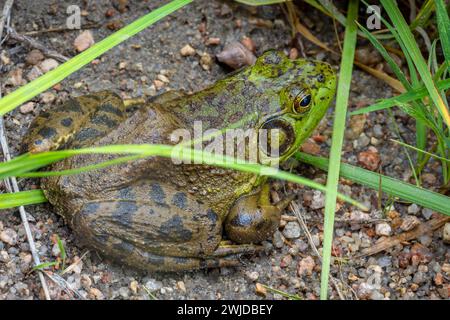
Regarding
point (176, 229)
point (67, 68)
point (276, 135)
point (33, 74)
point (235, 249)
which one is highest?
point (33, 74)

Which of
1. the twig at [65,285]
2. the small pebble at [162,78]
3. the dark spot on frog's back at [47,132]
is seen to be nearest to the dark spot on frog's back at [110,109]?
the dark spot on frog's back at [47,132]

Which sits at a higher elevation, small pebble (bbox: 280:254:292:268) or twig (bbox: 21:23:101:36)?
twig (bbox: 21:23:101:36)

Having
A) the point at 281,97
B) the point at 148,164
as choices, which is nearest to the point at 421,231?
the point at 281,97

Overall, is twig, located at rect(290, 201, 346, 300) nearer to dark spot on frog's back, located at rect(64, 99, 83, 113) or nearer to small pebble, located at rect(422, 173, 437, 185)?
small pebble, located at rect(422, 173, 437, 185)

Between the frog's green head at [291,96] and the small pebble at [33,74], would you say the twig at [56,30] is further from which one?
the frog's green head at [291,96]

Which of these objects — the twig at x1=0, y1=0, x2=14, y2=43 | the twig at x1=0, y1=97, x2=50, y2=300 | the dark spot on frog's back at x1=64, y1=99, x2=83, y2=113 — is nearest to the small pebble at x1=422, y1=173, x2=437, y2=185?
the dark spot on frog's back at x1=64, y1=99, x2=83, y2=113

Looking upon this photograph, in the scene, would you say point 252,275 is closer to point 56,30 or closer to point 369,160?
point 369,160

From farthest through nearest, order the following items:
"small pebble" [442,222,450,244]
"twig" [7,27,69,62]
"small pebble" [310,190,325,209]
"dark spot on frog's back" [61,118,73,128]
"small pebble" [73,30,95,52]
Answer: "small pebble" [73,30,95,52] → "twig" [7,27,69,62] → "small pebble" [310,190,325,209] → "small pebble" [442,222,450,244] → "dark spot on frog's back" [61,118,73,128]

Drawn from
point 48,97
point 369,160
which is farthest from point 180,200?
point 369,160
